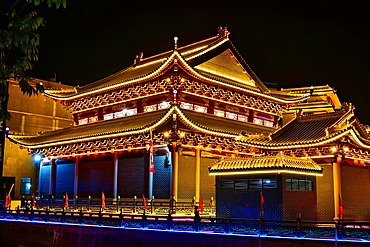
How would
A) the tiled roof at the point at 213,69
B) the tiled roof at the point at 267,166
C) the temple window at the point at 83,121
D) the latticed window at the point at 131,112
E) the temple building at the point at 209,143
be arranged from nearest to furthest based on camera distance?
the tiled roof at the point at 267,166 < the temple building at the point at 209,143 < the tiled roof at the point at 213,69 < the latticed window at the point at 131,112 < the temple window at the point at 83,121

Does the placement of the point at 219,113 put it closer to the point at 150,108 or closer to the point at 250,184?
the point at 150,108

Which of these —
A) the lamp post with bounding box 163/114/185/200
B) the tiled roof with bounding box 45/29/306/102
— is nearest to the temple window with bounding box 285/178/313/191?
the lamp post with bounding box 163/114/185/200

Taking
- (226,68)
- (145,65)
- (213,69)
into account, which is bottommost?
(213,69)

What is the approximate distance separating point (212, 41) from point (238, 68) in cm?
296

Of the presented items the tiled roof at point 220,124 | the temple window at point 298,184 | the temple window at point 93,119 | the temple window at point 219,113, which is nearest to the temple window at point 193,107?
the tiled roof at point 220,124

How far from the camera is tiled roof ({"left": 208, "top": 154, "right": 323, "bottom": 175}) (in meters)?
20.4

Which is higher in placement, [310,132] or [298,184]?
[310,132]

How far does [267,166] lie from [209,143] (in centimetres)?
1023

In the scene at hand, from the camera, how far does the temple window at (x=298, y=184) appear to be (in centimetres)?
2052

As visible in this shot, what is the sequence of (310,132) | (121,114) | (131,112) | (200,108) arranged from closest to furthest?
1. (310,132)
2. (200,108)
3. (131,112)
4. (121,114)

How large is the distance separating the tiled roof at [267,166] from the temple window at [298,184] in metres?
0.42

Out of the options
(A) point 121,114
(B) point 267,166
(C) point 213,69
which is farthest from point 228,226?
(A) point 121,114

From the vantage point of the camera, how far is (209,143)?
3062 centimetres

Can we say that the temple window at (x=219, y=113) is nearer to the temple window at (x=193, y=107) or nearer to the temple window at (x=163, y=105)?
the temple window at (x=193, y=107)
